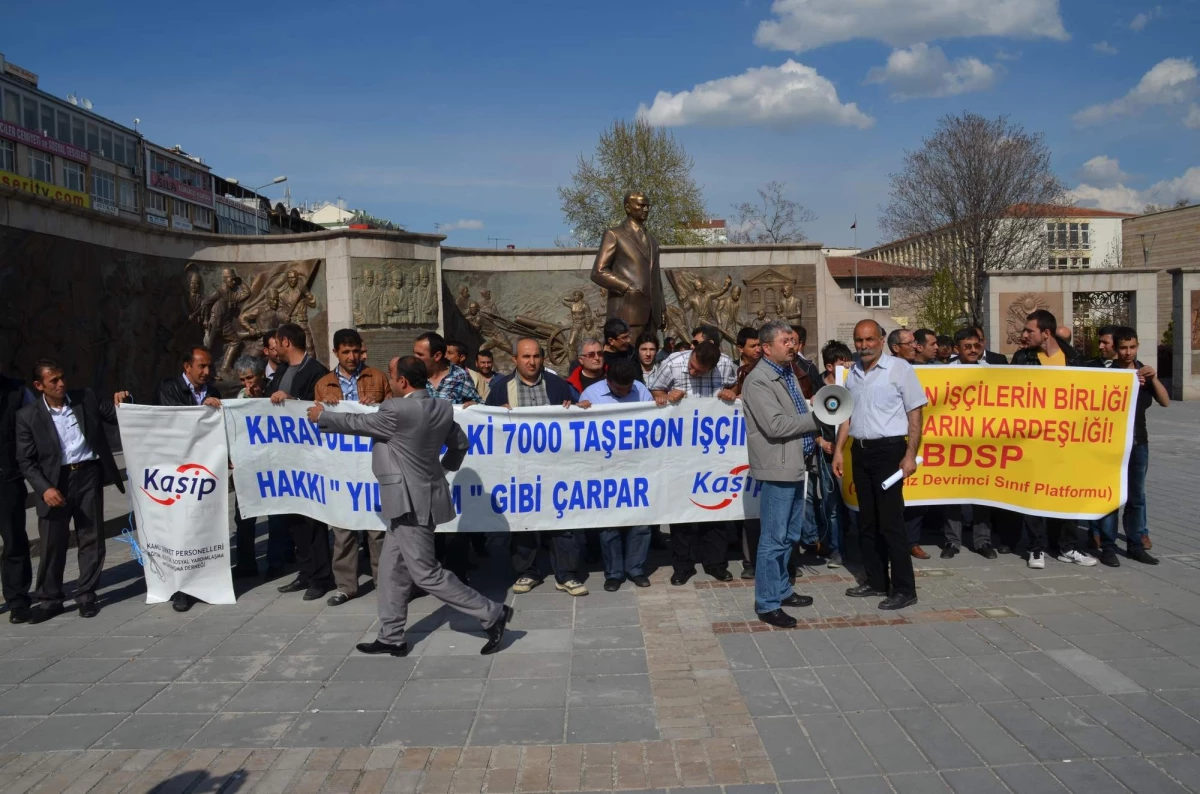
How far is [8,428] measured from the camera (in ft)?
21.7

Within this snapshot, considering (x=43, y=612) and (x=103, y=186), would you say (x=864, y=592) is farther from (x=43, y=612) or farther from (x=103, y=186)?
(x=103, y=186)

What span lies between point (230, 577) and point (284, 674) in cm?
184

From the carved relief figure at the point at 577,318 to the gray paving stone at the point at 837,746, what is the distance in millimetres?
16276

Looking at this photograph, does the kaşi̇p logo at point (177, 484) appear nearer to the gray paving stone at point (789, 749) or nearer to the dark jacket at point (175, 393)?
the dark jacket at point (175, 393)

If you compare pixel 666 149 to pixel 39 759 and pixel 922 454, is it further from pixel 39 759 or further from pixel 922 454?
pixel 39 759

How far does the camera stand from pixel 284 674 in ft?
17.7

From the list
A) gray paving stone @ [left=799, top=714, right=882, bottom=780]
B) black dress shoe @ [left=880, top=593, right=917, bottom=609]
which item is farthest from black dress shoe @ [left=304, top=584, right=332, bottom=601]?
black dress shoe @ [left=880, top=593, right=917, bottom=609]

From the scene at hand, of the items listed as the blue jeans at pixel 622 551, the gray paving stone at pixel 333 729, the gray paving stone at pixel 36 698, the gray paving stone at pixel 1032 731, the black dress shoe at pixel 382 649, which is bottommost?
the gray paving stone at pixel 333 729

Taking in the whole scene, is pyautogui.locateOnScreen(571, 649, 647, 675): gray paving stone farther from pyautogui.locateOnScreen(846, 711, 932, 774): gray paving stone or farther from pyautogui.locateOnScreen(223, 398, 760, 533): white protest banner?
pyautogui.locateOnScreen(223, 398, 760, 533): white protest banner

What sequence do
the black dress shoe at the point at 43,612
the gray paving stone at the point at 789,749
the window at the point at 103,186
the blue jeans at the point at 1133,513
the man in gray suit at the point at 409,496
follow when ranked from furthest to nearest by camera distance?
the window at the point at 103,186 < the blue jeans at the point at 1133,513 < the black dress shoe at the point at 43,612 < the man in gray suit at the point at 409,496 < the gray paving stone at the point at 789,749

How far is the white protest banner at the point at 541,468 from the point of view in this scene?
23.3 feet

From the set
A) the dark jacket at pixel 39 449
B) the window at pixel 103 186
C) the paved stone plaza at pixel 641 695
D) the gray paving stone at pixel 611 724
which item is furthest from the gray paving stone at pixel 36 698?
the window at pixel 103 186

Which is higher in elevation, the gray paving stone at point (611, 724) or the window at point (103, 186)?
the window at point (103, 186)

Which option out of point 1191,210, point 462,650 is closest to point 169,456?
point 462,650
